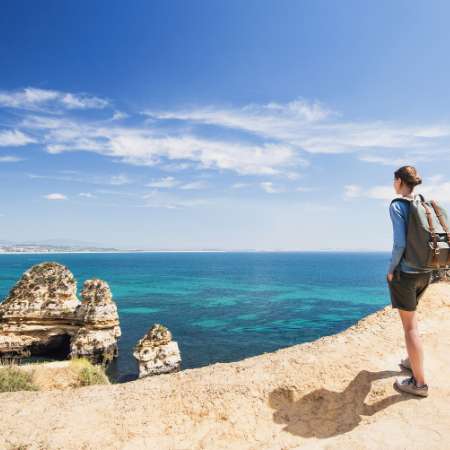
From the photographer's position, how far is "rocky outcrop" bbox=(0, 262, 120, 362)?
30.2m

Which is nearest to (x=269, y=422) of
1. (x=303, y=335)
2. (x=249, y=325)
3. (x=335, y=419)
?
(x=335, y=419)

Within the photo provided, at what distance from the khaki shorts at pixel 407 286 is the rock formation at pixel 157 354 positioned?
22361mm

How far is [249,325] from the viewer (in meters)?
45.5

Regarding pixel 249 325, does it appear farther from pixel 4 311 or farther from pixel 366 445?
pixel 366 445

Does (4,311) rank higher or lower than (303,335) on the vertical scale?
higher

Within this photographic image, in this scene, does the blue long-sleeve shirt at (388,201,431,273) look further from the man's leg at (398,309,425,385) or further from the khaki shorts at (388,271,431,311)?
the man's leg at (398,309,425,385)

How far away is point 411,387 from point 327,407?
1397mm

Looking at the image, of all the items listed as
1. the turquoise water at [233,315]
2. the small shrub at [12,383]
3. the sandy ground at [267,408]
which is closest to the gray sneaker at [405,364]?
the sandy ground at [267,408]

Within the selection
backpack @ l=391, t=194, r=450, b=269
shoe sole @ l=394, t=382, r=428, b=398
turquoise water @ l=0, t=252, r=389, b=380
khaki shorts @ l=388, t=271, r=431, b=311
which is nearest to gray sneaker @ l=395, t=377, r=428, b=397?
shoe sole @ l=394, t=382, r=428, b=398

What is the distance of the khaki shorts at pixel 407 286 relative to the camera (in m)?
5.09

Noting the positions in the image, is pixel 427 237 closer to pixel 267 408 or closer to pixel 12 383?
pixel 267 408

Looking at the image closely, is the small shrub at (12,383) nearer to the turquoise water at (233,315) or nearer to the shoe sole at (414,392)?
the shoe sole at (414,392)

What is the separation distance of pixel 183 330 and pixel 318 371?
38.5 m

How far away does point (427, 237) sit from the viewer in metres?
4.80
